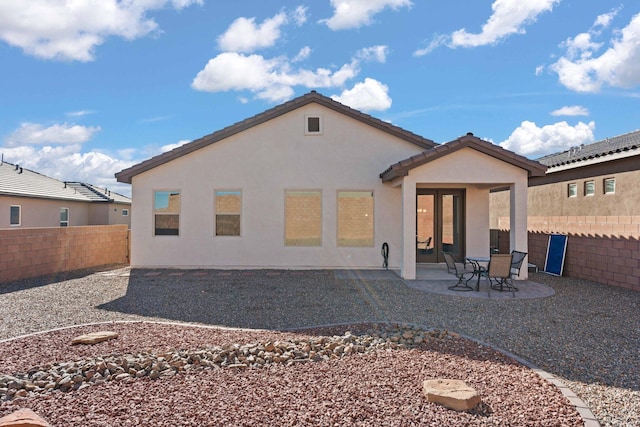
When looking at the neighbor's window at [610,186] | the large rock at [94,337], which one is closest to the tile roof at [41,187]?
the large rock at [94,337]

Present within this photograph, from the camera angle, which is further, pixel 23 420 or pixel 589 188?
pixel 589 188

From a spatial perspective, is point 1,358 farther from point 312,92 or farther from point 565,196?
point 565,196

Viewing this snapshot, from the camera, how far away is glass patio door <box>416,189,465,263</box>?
12.6 meters

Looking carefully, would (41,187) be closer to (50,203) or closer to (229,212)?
(50,203)

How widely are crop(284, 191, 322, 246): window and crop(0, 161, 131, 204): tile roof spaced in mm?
14650

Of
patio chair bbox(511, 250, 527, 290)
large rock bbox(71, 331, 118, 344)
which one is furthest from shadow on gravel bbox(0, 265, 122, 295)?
patio chair bbox(511, 250, 527, 290)

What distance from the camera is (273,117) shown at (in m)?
11.9

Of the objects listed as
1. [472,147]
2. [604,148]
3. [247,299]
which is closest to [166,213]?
[247,299]

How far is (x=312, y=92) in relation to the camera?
1191 cm

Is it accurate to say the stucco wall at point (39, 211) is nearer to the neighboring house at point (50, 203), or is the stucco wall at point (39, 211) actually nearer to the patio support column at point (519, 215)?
the neighboring house at point (50, 203)

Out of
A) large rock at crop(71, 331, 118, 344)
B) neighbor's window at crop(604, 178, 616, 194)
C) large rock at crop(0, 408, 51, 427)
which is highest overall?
neighbor's window at crop(604, 178, 616, 194)

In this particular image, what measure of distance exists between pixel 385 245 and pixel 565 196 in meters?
8.33

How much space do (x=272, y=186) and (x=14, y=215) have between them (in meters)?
15.3

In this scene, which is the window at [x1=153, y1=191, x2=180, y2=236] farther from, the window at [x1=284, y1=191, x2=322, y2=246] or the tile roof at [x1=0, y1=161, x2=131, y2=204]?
the tile roof at [x1=0, y1=161, x2=131, y2=204]
